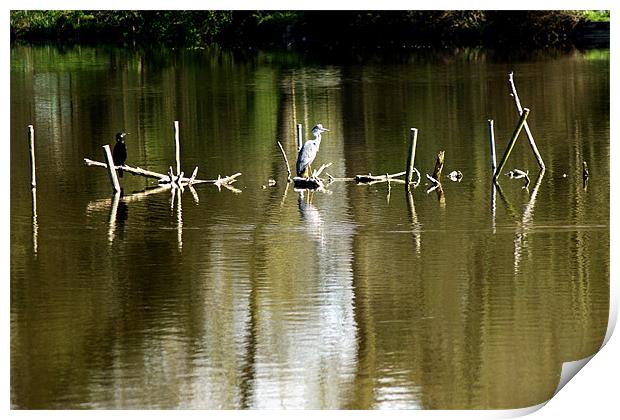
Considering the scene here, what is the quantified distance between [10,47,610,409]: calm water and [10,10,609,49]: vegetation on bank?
54.4 ft

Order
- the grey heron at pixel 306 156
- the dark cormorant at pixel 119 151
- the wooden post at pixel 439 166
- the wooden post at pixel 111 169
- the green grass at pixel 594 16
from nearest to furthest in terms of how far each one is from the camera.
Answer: the wooden post at pixel 111 169 → the wooden post at pixel 439 166 → the grey heron at pixel 306 156 → the dark cormorant at pixel 119 151 → the green grass at pixel 594 16

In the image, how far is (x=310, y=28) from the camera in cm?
5362

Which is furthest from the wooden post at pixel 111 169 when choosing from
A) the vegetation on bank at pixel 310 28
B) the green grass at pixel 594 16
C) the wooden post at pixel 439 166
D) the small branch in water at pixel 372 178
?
the green grass at pixel 594 16

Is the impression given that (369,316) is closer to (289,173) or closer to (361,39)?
(289,173)

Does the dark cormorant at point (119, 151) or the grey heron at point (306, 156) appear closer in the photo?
the grey heron at point (306, 156)

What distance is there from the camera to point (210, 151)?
2691cm

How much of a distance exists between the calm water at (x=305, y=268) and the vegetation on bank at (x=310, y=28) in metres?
16.6

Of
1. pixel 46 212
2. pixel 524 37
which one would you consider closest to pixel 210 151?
pixel 46 212

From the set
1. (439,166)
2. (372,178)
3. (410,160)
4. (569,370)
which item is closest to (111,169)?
(372,178)

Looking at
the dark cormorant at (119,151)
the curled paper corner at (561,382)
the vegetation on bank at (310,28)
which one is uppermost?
the vegetation on bank at (310,28)

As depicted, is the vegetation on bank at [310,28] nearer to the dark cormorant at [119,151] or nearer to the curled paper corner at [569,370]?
the dark cormorant at [119,151]

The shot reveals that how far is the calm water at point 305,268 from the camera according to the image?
12352mm

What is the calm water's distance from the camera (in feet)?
40.5
